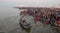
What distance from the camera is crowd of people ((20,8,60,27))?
7.52 ft

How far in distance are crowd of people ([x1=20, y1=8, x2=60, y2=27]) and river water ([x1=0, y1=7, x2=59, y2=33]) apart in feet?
0.38

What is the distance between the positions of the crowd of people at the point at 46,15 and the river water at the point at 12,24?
0.11 m

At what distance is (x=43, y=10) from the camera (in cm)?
231

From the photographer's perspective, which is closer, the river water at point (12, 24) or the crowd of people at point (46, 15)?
the river water at point (12, 24)

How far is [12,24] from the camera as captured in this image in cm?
220

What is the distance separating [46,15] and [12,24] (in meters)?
0.67

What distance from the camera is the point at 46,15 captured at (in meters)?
2.34

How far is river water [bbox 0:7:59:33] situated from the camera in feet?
7.04

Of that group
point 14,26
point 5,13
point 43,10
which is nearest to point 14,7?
point 5,13

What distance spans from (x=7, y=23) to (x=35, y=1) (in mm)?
663

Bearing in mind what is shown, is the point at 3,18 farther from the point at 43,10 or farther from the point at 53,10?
the point at 53,10

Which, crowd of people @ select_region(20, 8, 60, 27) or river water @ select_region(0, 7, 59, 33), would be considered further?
crowd of people @ select_region(20, 8, 60, 27)

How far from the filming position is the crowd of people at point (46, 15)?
229 cm

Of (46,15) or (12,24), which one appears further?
(46,15)
